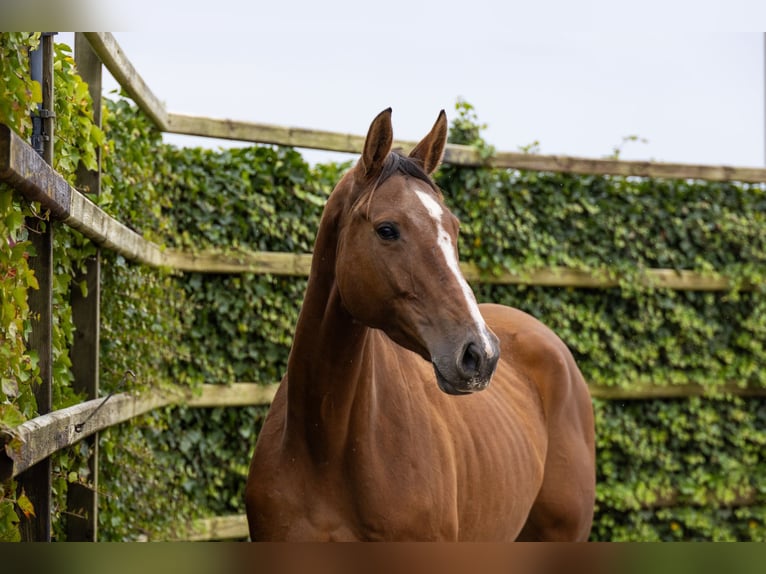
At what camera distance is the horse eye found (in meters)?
2.34

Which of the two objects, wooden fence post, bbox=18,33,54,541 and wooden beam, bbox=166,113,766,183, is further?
wooden beam, bbox=166,113,766,183

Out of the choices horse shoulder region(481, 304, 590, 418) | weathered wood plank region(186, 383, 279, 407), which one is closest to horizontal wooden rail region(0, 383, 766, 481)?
weathered wood plank region(186, 383, 279, 407)

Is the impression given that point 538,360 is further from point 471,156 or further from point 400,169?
point 471,156

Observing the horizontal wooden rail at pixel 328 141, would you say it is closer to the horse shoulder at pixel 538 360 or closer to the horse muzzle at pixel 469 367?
the horse shoulder at pixel 538 360

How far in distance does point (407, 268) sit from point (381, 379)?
0.56 meters

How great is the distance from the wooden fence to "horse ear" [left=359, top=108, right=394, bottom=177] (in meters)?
0.91

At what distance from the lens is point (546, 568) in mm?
619

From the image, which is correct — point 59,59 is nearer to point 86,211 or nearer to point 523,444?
point 86,211

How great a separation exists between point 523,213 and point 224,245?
2.26m

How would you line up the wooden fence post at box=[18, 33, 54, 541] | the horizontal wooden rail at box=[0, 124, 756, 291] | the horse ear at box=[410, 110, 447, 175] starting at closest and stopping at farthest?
the horizontal wooden rail at box=[0, 124, 756, 291] < the wooden fence post at box=[18, 33, 54, 541] < the horse ear at box=[410, 110, 447, 175]

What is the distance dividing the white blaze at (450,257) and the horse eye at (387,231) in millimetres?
115

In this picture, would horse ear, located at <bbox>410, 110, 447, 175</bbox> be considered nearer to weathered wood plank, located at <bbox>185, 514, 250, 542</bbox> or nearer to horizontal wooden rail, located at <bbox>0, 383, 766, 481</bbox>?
horizontal wooden rail, located at <bbox>0, 383, 766, 481</bbox>

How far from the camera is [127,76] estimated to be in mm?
3750

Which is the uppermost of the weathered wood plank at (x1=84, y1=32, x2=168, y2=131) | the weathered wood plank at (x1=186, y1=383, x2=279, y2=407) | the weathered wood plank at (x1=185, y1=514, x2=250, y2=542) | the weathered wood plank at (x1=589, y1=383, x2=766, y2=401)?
the weathered wood plank at (x1=84, y1=32, x2=168, y2=131)
